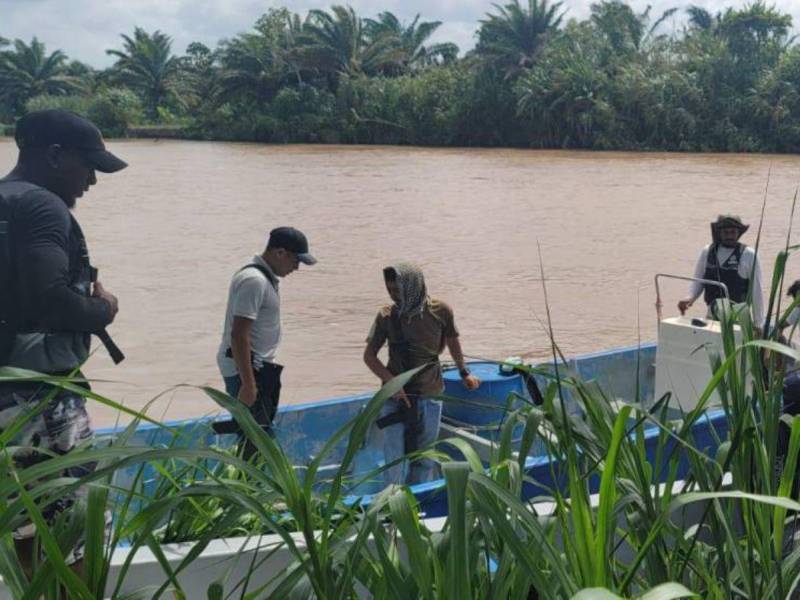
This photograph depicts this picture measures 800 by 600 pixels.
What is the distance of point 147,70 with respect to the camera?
6831cm

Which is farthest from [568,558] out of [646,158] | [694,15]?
[694,15]

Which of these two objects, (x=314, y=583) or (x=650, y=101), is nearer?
(x=314, y=583)

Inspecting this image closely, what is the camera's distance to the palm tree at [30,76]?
69875mm

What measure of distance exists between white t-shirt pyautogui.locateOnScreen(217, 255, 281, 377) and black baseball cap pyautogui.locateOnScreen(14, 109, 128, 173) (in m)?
1.43

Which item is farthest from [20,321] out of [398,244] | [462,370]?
[398,244]

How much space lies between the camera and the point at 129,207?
25750 millimetres

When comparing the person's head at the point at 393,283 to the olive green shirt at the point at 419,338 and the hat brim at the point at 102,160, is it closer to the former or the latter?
the olive green shirt at the point at 419,338

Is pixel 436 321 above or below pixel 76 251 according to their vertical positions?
below

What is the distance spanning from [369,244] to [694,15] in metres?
48.0

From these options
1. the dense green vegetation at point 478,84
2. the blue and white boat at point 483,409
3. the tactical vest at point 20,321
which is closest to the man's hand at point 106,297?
the tactical vest at point 20,321

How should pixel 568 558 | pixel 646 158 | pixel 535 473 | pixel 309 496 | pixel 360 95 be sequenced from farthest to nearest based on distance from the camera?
pixel 360 95 < pixel 646 158 < pixel 535 473 < pixel 568 558 < pixel 309 496

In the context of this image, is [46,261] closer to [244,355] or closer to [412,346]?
[244,355]

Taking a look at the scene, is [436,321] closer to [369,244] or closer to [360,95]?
[369,244]

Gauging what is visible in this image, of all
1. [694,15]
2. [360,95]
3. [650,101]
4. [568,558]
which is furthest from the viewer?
[694,15]
